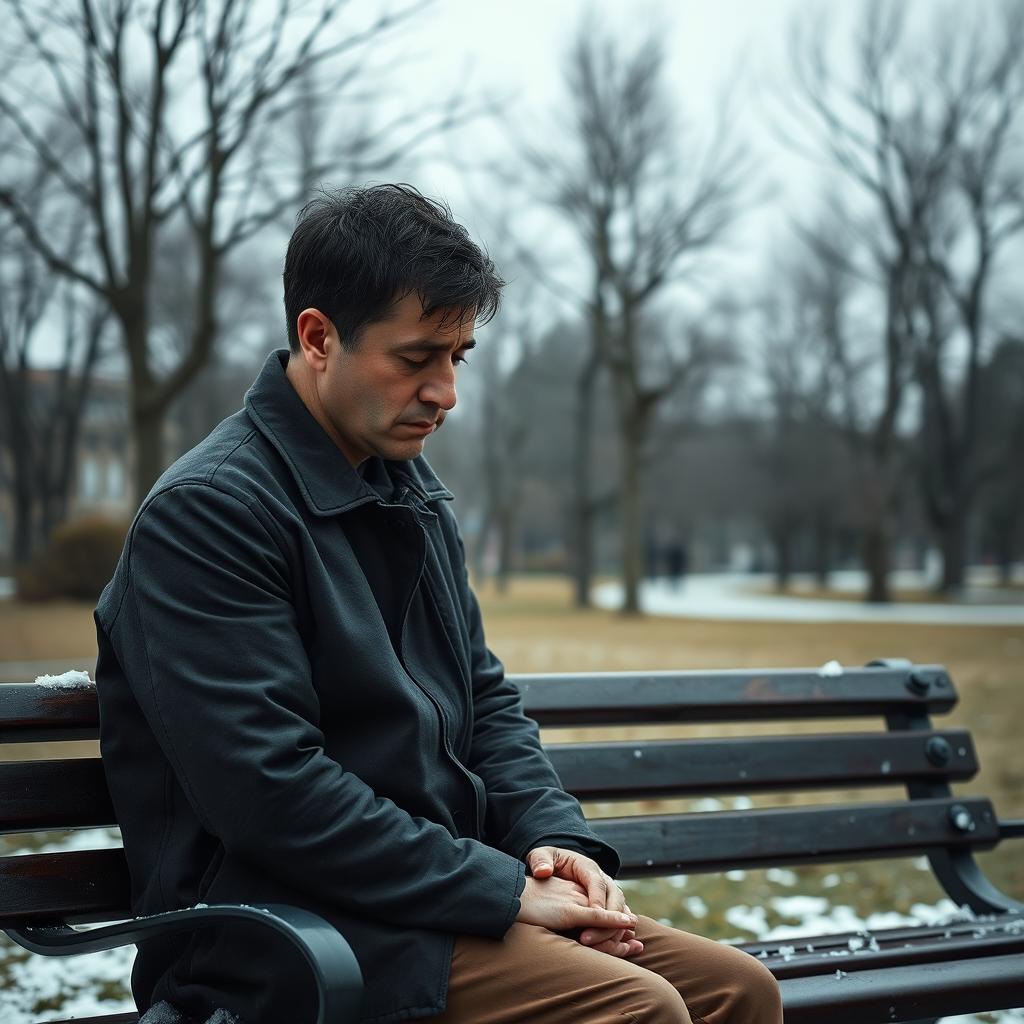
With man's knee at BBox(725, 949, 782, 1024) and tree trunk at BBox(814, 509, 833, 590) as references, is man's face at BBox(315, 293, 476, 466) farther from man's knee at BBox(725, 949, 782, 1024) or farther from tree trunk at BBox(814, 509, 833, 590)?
tree trunk at BBox(814, 509, 833, 590)

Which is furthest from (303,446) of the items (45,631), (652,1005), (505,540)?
(505,540)

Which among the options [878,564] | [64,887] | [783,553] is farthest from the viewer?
[783,553]

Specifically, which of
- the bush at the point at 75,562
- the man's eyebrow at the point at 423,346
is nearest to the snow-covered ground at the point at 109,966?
the man's eyebrow at the point at 423,346

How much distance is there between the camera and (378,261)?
7.23 feet

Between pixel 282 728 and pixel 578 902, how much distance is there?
628 millimetres

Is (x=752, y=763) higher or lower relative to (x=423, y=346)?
lower

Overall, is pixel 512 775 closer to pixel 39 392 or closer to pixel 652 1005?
pixel 652 1005

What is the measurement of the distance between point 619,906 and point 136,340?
10.1 metres

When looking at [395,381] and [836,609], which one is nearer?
[395,381]

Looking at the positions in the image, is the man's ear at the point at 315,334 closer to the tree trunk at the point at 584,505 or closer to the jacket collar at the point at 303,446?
the jacket collar at the point at 303,446

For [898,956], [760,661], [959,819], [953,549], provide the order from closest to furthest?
[898,956], [959,819], [760,661], [953,549]

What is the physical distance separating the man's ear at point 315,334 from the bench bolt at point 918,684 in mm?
2203

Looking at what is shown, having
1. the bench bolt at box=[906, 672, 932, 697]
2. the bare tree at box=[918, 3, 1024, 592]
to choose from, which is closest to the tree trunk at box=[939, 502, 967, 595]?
the bare tree at box=[918, 3, 1024, 592]

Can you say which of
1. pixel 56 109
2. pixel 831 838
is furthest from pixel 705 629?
pixel 831 838
